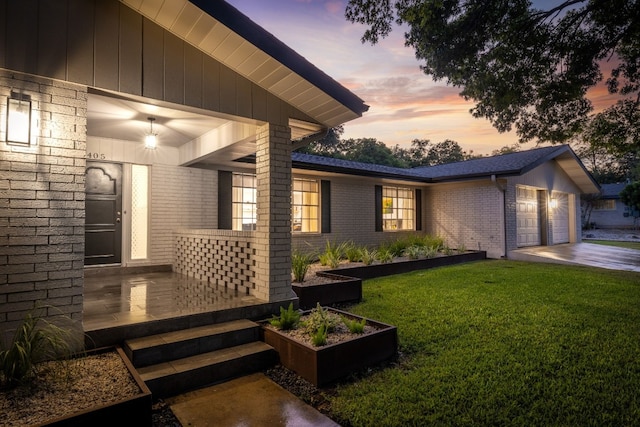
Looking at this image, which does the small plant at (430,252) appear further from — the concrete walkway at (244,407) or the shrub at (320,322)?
the concrete walkway at (244,407)

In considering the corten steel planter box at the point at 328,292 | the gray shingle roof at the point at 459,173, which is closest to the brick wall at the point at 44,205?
the corten steel planter box at the point at 328,292

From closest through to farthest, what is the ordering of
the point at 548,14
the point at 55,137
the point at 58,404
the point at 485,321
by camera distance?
the point at 58,404 < the point at 55,137 < the point at 485,321 < the point at 548,14

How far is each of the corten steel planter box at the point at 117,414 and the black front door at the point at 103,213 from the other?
5.12m

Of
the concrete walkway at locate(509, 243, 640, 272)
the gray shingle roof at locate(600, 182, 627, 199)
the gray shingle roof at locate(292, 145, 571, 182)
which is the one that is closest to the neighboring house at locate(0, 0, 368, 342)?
the gray shingle roof at locate(292, 145, 571, 182)

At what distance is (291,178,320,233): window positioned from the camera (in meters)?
9.61

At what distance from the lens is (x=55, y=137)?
9.59 ft

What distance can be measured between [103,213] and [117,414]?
5.48 m

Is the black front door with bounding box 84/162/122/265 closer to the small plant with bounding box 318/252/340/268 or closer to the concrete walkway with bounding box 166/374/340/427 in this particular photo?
the small plant with bounding box 318/252/340/268

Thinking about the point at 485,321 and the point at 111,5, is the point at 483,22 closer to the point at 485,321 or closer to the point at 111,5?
the point at 485,321

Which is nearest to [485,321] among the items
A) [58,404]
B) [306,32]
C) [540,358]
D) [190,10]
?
[540,358]

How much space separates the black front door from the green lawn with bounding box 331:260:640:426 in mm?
4786

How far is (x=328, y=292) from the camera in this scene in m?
5.35

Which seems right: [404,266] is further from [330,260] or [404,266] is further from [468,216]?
[468,216]

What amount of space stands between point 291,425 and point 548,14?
27.6ft
